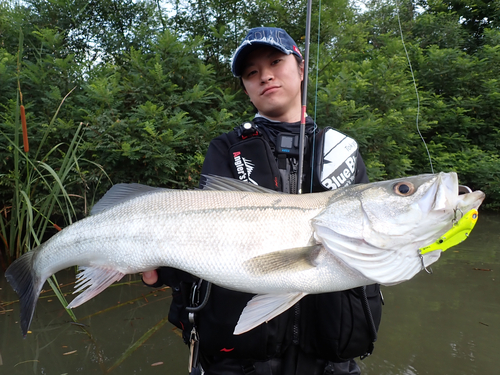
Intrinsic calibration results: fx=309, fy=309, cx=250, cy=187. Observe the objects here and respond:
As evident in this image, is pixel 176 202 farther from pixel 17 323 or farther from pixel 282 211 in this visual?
pixel 17 323

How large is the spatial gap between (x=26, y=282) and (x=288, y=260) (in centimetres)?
137

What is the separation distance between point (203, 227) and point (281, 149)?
0.69 meters

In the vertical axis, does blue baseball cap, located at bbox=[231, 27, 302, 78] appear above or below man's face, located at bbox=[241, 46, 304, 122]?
above

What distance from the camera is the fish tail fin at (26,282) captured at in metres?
1.56

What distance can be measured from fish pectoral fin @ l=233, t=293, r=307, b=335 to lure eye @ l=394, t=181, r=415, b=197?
57 centimetres

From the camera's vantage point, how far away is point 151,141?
13.9 feet

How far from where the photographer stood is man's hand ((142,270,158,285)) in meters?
1.60

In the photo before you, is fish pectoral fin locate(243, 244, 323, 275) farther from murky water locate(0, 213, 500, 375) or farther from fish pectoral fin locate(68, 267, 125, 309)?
murky water locate(0, 213, 500, 375)

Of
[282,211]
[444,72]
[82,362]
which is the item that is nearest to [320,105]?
[282,211]

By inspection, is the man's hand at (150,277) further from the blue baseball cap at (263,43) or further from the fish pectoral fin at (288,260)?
the blue baseball cap at (263,43)

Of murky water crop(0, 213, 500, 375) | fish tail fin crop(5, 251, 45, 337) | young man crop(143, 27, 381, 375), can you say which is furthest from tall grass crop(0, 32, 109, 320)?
young man crop(143, 27, 381, 375)

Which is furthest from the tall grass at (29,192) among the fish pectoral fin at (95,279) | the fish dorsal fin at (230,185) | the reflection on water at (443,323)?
the reflection on water at (443,323)

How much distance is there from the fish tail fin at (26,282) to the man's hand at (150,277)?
0.51m

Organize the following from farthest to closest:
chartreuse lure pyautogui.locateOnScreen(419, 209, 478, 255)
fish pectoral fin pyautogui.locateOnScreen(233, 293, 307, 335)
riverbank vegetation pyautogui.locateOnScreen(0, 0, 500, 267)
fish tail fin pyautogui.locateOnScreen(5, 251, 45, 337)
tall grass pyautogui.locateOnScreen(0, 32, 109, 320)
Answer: riverbank vegetation pyautogui.locateOnScreen(0, 0, 500, 267)
tall grass pyautogui.locateOnScreen(0, 32, 109, 320)
fish tail fin pyautogui.locateOnScreen(5, 251, 45, 337)
fish pectoral fin pyautogui.locateOnScreen(233, 293, 307, 335)
chartreuse lure pyautogui.locateOnScreen(419, 209, 478, 255)
